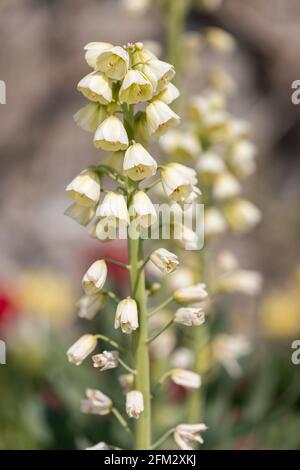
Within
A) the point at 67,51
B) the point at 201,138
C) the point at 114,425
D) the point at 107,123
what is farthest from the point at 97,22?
the point at 107,123

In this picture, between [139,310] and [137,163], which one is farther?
[139,310]

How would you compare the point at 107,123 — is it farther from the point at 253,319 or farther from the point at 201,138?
the point at 253,319

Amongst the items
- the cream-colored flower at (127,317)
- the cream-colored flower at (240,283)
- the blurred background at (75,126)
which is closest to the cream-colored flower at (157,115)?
the cream-colored flower at (127,317)

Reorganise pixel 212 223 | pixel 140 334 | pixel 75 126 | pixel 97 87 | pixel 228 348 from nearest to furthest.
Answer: pixel 97 87, pixel 140 334, pixel 212 223, pixel 228 348, pixel 75 126

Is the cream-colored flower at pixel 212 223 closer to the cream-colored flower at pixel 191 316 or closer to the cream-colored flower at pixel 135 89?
the cream-colored flower at pixel 191 316

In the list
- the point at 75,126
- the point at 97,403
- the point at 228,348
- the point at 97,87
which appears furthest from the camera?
the point at 75,126

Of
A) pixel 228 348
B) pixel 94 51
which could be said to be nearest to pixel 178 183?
pixel 94 51

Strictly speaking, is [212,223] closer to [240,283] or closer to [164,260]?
[240,283]
